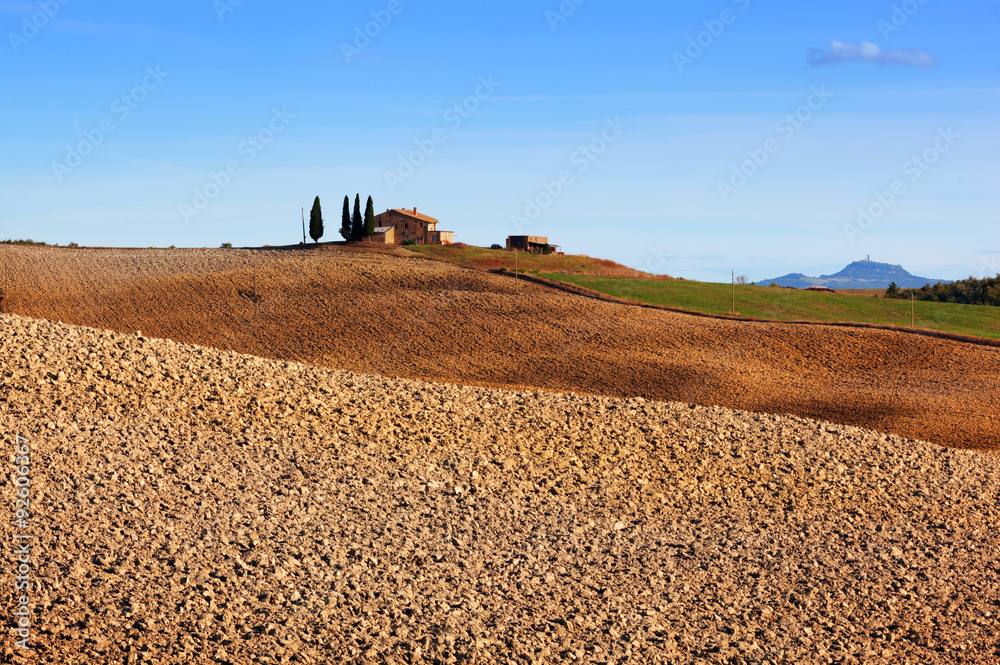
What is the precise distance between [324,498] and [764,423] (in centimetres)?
1226

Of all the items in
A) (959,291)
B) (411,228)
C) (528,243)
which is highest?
(411,228)

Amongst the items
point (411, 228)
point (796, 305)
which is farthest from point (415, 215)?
point (796, 305)

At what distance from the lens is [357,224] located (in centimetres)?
6794

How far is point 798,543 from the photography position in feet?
44.4

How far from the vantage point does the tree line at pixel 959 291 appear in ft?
187

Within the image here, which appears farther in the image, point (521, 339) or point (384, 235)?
point (384, 235)

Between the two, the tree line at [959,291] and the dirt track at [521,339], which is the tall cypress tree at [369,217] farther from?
the tree line at [959,291]

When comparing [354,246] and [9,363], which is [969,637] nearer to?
[9,363]

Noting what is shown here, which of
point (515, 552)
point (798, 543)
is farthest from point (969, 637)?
point (515, 552)

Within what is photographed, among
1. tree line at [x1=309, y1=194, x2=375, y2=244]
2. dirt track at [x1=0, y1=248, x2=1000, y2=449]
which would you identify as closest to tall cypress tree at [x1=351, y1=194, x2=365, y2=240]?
tree line at [x1=309, y1=194, x2=375, y2=244]

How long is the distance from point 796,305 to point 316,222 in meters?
42.0

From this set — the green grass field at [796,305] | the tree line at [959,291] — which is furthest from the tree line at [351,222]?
the tree line at [959,291]

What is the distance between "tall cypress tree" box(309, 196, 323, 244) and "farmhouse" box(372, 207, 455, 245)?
243 inches

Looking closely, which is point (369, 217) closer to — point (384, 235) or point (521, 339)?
point (384, 235)
